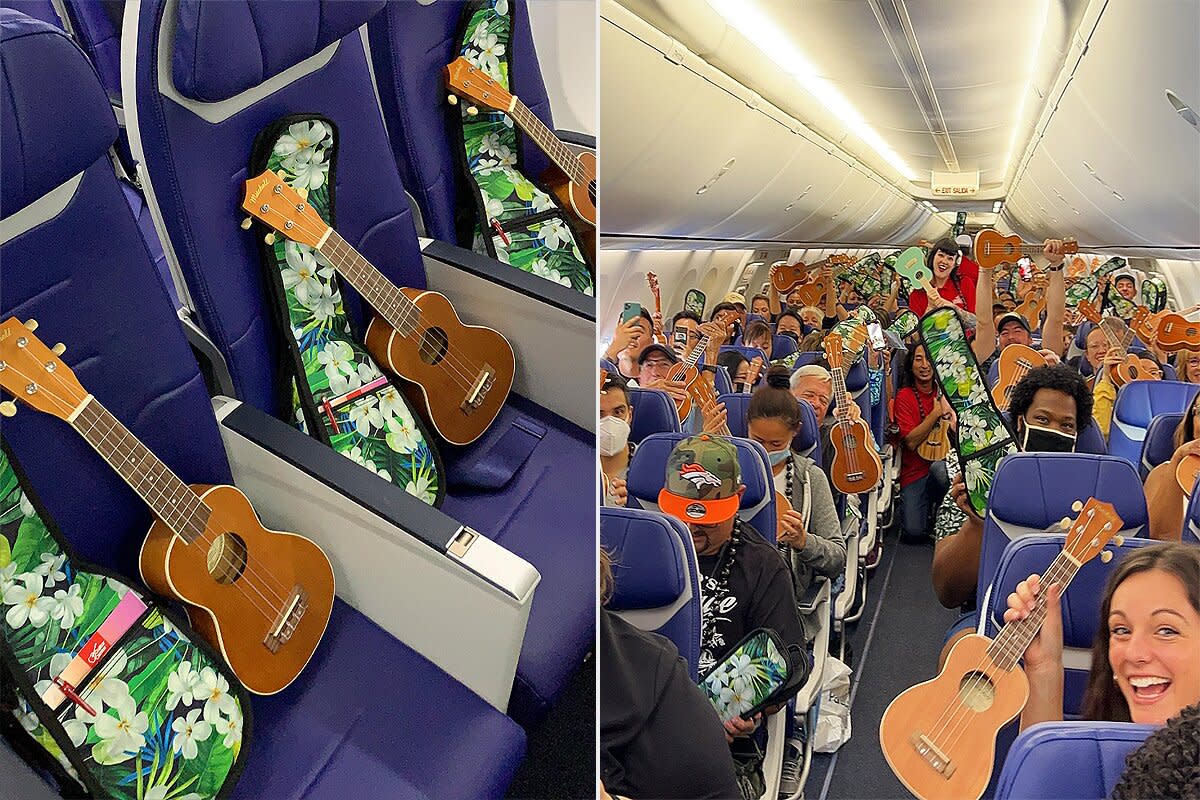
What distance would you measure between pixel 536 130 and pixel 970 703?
1.35 meters

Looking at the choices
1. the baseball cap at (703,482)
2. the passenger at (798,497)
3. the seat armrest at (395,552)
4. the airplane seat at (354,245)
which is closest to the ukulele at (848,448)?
the passenger at (798,497)

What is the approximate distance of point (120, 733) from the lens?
102 cm

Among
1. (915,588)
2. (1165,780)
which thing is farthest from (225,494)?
(1165,780)

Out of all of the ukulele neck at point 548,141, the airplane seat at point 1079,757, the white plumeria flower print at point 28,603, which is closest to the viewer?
the airplane seat at point 1079,757

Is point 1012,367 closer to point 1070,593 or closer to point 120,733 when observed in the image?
point 1070,593

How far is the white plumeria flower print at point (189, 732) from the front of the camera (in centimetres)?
108

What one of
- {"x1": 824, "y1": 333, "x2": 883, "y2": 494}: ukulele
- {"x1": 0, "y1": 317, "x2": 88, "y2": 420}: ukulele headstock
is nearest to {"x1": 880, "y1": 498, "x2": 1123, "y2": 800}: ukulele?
{"x1": 824, "y1": 333, "x2": 883, "y2": 494}: ukulele

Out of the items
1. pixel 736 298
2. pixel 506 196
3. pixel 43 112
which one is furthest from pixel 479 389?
pixel 43 112

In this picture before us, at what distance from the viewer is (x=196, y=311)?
1.30 meters

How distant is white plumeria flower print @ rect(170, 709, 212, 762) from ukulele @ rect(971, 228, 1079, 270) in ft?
3.85

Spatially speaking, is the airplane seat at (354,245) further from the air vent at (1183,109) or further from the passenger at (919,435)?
the air vent at (1183,109)

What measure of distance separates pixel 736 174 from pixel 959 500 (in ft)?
2.10

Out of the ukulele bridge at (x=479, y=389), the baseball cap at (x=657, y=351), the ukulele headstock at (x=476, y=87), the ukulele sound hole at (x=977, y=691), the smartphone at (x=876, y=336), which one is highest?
the ukulele headstock at (x=476, y=87)

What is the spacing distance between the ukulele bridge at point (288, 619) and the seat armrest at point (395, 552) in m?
0.08
